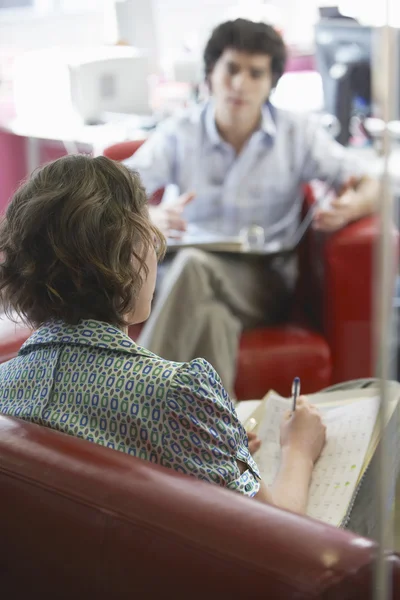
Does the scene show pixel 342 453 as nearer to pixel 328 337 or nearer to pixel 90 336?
pixel 90 336

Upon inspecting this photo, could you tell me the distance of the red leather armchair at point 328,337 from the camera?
2.07m

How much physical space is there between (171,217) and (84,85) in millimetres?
1264

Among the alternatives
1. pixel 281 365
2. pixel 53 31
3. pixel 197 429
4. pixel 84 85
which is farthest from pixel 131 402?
pixel 53 31

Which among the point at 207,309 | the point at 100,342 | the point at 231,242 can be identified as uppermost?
the point at 100,342

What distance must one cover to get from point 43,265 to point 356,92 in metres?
2.26

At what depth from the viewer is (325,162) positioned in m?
2.37

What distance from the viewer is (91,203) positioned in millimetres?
947

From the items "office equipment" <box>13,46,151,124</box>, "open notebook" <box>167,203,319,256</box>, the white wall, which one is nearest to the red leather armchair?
"open notebook" <box>167,203,319,256</box>

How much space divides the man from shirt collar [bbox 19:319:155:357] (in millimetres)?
1157

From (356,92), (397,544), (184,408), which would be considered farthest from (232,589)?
(356,92)

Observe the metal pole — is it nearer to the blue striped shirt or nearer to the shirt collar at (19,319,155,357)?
the shirt collar at (19,319,155,357)

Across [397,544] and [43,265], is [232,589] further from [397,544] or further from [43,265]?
[397,544]

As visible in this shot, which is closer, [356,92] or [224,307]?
[224,307]

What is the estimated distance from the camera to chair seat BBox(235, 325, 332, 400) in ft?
6.79
